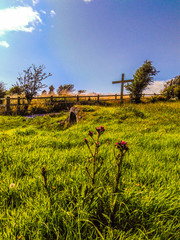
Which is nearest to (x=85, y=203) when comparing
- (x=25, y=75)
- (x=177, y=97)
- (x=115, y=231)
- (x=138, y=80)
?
(x=115, y=231)

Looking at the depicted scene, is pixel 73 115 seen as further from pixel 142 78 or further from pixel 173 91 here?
pixel 173 91

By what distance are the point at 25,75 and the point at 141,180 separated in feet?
62.9

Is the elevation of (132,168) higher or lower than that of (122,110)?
lower

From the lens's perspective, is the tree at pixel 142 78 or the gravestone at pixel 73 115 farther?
the tree at pixel 142 78

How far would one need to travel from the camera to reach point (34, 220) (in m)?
1.17

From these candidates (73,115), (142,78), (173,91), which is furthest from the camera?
(173,91)

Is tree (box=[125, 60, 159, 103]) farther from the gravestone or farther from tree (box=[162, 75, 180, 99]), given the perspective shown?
the gravestone

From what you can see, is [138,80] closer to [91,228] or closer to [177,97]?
[177,97]

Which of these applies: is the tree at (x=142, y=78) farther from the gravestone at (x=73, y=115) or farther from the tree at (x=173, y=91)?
the gravestone at (x=73, y=115)

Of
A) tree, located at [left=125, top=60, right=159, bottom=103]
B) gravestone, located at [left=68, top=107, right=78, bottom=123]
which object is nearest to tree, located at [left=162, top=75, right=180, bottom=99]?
tree, located at [left=125, top=60, right=159, bottom=103]

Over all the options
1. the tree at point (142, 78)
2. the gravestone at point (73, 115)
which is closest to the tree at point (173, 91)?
the tree at point (142, 78)

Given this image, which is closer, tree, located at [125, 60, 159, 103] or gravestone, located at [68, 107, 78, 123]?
gravestone, located at [68, 107, 78, 123]

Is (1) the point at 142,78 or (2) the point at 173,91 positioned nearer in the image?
(1) the point at 142,78

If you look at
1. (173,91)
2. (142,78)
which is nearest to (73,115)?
(142,78)
